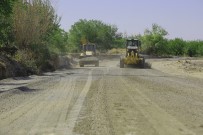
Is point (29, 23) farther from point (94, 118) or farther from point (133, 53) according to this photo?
point (94, 118)

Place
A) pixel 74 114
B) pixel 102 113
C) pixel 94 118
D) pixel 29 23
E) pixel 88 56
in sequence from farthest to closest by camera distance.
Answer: pixel 88 56 → pixel 29 23 → pixel 102 113 → pixel 74 114 → pixel 94 118

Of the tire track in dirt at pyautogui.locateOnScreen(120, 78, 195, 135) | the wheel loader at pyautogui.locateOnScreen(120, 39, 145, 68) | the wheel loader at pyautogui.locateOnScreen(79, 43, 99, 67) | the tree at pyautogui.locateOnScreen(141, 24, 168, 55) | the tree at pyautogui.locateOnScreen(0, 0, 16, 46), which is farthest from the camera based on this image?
the tree at pyautogui.locateOnScreen(141, 24, 168, 55)

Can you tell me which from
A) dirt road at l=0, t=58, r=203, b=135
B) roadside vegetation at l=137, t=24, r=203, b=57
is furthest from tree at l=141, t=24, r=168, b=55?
dirt road at l=0, t=58, r=203, b=135

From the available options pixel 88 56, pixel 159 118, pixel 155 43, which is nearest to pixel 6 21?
pixel 88 56

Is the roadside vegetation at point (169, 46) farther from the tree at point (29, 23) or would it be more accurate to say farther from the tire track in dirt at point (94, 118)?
the tire track in dirt at point (94, 118)

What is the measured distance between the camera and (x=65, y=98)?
1888 cm

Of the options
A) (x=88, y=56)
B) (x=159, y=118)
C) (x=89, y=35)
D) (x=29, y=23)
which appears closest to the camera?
(x=159, y=118)

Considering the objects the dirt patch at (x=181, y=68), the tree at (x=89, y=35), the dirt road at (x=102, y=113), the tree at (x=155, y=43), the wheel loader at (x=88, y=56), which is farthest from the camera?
the tree at (x=89, y=35)

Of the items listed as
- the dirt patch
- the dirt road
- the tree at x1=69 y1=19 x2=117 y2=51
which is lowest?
the dirt patch

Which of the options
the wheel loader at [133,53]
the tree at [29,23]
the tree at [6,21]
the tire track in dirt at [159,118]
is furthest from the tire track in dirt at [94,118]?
the wheel loader at [133,53]

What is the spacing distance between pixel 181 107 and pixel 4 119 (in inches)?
227

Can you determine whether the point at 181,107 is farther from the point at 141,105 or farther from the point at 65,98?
the point at 65,98

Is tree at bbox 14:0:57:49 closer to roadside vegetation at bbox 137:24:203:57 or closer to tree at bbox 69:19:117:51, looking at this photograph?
roadside vegetation at bbox 137:24:203:57

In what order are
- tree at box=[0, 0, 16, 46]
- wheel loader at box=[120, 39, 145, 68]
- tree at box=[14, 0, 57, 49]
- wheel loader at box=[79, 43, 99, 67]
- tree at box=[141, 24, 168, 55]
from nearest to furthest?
tree at box=[0, 0, 16, 46] → tree at box=[14, 0, 57, 49] → wheel loader at box=[120, 39, 145, 68] → wheel loader at box=[79, 43, 99, 67] → tree at box=[141, 24, 168, 55]
